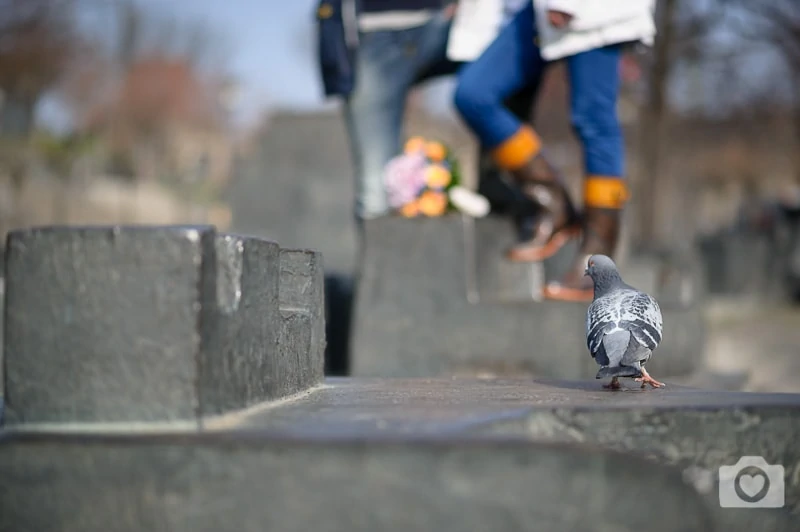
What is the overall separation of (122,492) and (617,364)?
1.48 meters

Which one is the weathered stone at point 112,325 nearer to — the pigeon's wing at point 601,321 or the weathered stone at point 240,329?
the weathered stone at point 240,329

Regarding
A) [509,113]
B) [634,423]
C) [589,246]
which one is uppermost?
[509,113]

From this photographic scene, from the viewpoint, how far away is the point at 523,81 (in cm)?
582

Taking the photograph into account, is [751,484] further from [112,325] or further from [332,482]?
[112,325]

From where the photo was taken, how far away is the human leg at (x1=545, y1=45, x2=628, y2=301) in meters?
5.60

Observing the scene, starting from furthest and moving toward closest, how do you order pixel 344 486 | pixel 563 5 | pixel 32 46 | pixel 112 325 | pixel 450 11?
pixel 32 46
pixel 450 11
pixel 563 5
pixel 112 325
pixel 344 486

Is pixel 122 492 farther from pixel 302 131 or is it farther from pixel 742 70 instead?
pixel 742 70

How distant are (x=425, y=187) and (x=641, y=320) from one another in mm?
3226

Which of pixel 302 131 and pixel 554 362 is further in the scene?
pixel 302 131

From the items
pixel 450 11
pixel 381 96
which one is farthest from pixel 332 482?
pixel 381 96

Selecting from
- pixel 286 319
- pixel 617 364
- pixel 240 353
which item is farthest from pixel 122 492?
pixel 617 364

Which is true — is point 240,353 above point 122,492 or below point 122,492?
above

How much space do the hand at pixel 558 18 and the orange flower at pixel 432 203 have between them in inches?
50.7

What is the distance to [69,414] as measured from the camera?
2.37 meters
